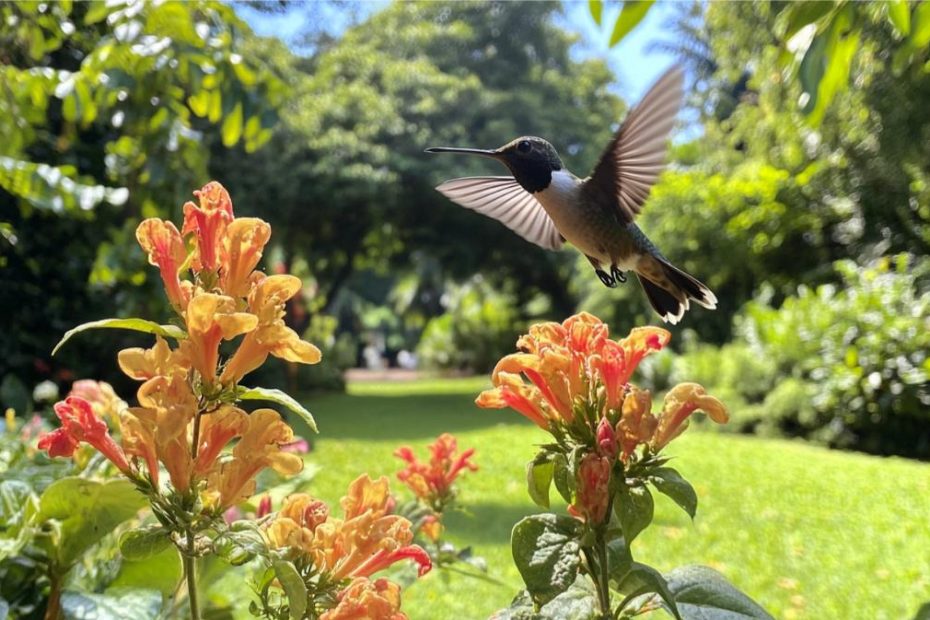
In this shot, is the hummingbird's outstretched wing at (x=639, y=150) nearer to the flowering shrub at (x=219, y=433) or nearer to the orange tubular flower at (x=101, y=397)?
the flowering shrub at (x=219, y=433)

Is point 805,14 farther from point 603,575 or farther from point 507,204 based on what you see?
point 603,575

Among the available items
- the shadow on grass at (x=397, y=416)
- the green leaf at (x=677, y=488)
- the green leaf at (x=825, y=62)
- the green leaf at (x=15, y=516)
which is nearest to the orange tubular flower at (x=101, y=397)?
the green leaf at (x=15, y=516)

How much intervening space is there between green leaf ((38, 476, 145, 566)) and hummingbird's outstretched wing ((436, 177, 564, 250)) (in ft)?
1.82

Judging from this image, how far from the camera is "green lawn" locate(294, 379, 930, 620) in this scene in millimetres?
2721

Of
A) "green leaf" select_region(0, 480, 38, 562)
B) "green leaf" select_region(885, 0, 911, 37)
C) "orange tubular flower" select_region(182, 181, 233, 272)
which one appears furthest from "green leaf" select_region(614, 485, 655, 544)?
"green leaf" select_region(0, 480, 38, 562)

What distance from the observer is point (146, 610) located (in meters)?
0.99

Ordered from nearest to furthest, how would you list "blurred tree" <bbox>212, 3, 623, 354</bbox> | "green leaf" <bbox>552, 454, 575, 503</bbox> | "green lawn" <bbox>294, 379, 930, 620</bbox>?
"green leaf" <bbox>552, 454, 575, 503</bbox>
"green lawn" <bbox>294, 379, 930, 620</bbox>
"blurred tree" <bbox>212, 3, 623, 354</bbox>

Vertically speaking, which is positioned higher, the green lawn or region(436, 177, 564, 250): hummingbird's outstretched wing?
region(436, 177, 564, 250): hummingbird's outstretched wing

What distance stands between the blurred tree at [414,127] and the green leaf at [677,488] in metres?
8.85

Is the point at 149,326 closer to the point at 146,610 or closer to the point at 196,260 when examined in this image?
the point at 196,260

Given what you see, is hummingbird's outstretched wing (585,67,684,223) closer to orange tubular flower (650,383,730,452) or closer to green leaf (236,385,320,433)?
orange tubular flower (650,383,730,452)

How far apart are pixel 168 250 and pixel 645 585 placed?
20.4 inches

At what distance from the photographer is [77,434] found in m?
0.67

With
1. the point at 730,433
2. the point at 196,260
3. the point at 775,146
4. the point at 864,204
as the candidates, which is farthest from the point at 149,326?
the point at 775,146
